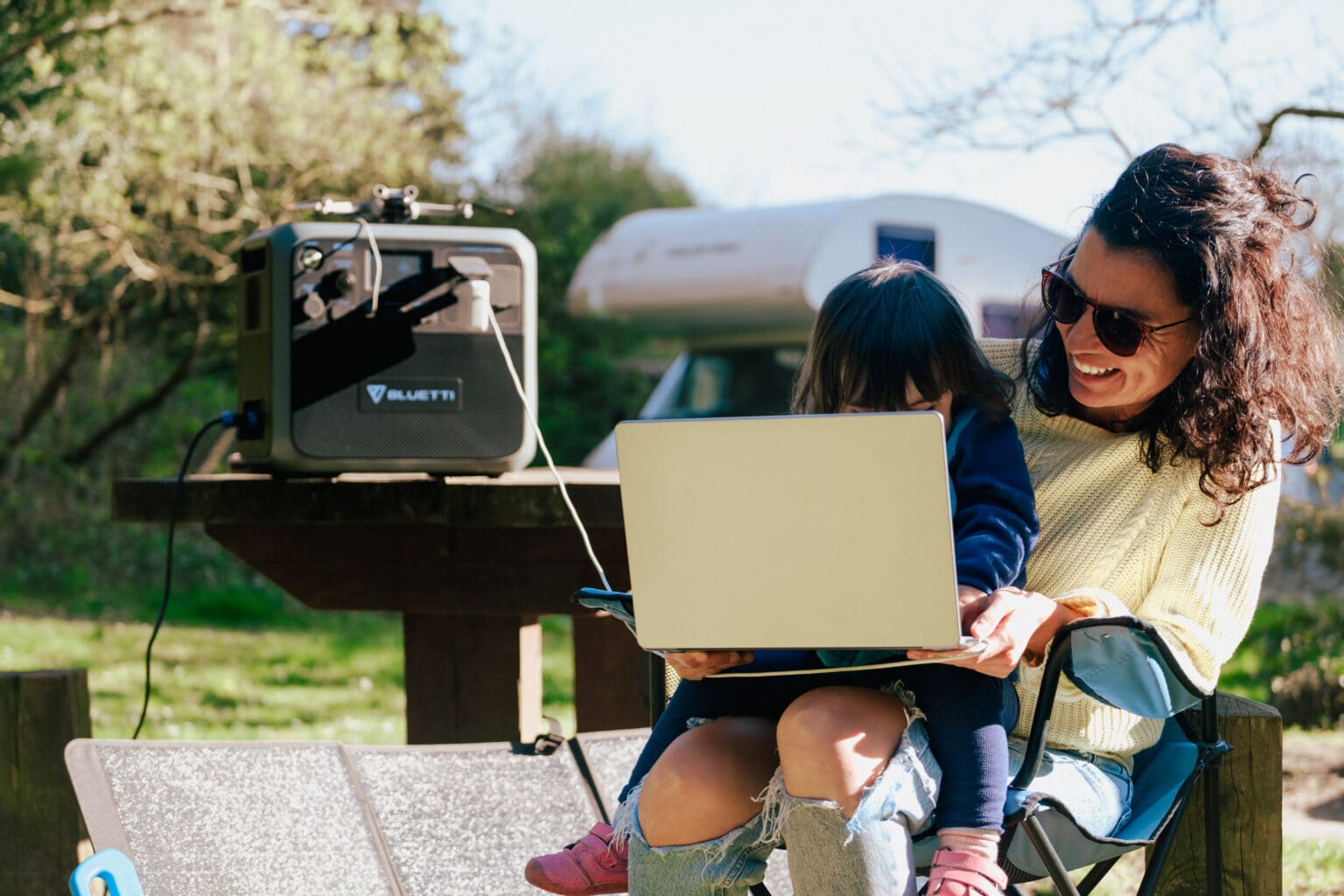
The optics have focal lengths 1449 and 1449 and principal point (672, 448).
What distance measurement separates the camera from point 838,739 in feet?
5.21

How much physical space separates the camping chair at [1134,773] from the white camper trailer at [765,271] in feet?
16.8

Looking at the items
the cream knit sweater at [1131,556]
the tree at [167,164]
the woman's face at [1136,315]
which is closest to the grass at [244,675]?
the tree at [167,164]

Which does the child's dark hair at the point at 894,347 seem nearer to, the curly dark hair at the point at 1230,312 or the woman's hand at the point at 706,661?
the curly dark hair at the point at 1230,312

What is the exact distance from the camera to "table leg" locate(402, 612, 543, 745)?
2893mm

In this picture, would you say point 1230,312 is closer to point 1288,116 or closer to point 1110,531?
point 1110,531

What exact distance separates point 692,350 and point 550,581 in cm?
559

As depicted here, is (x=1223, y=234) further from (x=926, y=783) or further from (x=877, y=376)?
(x=926, y=783)

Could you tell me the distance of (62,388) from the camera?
829 centimetres

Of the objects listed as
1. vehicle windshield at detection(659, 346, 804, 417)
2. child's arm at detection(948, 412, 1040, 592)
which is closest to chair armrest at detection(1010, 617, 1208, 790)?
child's arm at detection(948, 412, 1040, 592)

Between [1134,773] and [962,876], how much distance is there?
1.63 ft

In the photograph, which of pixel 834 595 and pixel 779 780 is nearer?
pixel 834 595

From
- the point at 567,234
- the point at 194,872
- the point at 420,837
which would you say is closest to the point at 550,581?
the point at 420,837

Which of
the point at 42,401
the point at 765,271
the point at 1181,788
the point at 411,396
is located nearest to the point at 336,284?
the point at 411,396

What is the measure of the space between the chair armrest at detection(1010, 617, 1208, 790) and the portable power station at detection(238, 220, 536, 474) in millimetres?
1280
